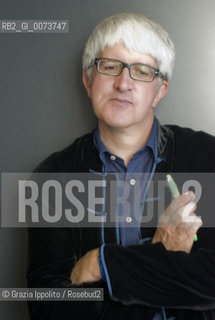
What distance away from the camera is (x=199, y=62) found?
1521 mm

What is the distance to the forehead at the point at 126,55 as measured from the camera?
48.9 inches

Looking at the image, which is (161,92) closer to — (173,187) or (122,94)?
Result: (122,94)

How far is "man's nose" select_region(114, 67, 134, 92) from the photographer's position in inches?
48.6

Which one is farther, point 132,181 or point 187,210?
point 132,181

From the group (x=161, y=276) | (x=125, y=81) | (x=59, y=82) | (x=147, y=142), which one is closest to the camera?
(x=161, y=276)

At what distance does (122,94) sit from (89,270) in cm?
57

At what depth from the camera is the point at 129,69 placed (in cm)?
124

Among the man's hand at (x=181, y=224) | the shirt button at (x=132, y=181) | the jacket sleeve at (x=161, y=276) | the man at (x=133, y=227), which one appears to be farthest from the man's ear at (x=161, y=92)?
the jacket sleeve at (x=161, y=276)

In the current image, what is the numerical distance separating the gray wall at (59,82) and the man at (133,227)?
7.4 inches

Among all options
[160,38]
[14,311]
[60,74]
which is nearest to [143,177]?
[160,38]

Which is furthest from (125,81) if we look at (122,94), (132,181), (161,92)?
(132,181)

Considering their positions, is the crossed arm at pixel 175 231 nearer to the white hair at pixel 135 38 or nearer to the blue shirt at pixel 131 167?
the blue shirt at pixel 131 167

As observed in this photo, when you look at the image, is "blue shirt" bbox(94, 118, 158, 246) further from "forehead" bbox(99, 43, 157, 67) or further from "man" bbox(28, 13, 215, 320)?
"forehead" bbox(99, 43, 157, 67)

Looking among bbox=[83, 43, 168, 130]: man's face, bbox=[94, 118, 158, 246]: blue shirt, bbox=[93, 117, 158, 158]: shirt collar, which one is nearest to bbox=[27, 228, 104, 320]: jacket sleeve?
bbox=[94, 118, 158, 246]: blue shirt
